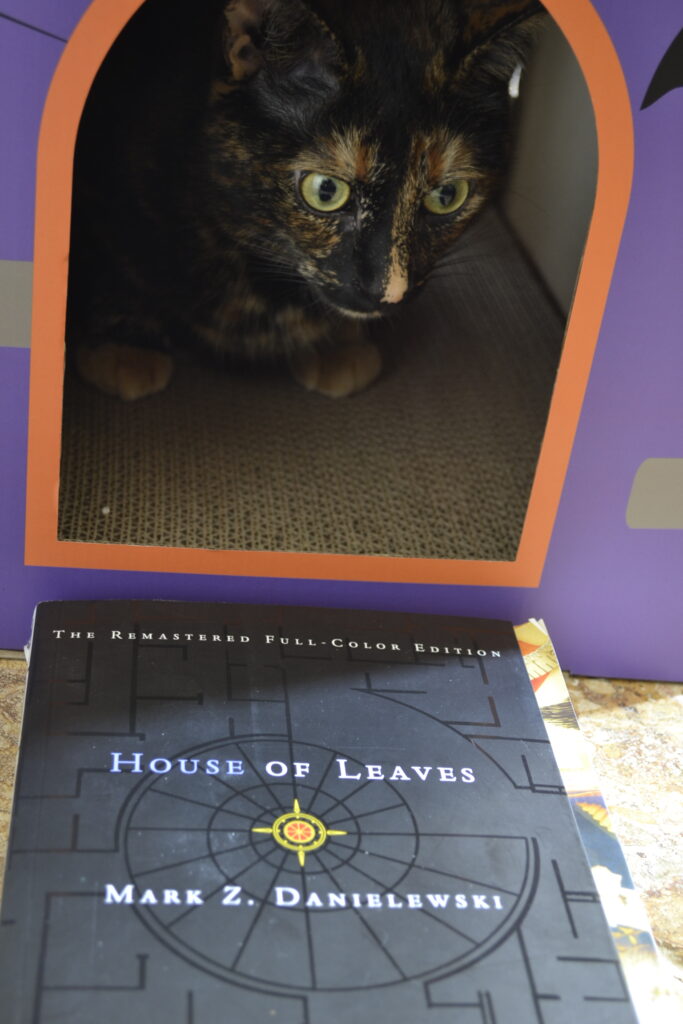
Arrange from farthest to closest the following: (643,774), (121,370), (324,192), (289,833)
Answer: (121,370) → (324,192) → (643,774) → (289,833)

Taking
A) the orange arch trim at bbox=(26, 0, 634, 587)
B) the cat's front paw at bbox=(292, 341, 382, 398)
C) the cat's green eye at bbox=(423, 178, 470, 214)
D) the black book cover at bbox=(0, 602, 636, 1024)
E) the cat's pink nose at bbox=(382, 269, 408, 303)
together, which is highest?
the cat's front paw at bbox=(292, 341, 382, 398)

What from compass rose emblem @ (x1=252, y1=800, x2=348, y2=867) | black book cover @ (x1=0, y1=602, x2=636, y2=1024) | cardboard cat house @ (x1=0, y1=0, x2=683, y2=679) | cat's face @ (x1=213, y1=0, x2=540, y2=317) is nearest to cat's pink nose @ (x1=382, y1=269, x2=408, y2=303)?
cat's face @ (x1=213, y1=0, x2=540, y2=317)

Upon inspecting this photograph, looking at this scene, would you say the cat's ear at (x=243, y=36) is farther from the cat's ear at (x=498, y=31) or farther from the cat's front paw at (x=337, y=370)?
the cat's front paw at (x=337, y=370)

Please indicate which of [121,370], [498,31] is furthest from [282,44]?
[121,370]

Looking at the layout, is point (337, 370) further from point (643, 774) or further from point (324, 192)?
point (643, 774)

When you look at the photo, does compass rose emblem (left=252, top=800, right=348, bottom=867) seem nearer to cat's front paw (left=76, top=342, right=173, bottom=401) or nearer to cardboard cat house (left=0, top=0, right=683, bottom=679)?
cardboard cat house (left=0, top=0, right=683, bottom=679)

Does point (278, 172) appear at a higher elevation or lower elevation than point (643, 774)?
higher

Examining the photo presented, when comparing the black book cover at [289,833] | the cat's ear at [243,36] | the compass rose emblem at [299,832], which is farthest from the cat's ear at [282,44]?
the compass rose emblem at [299,832]
